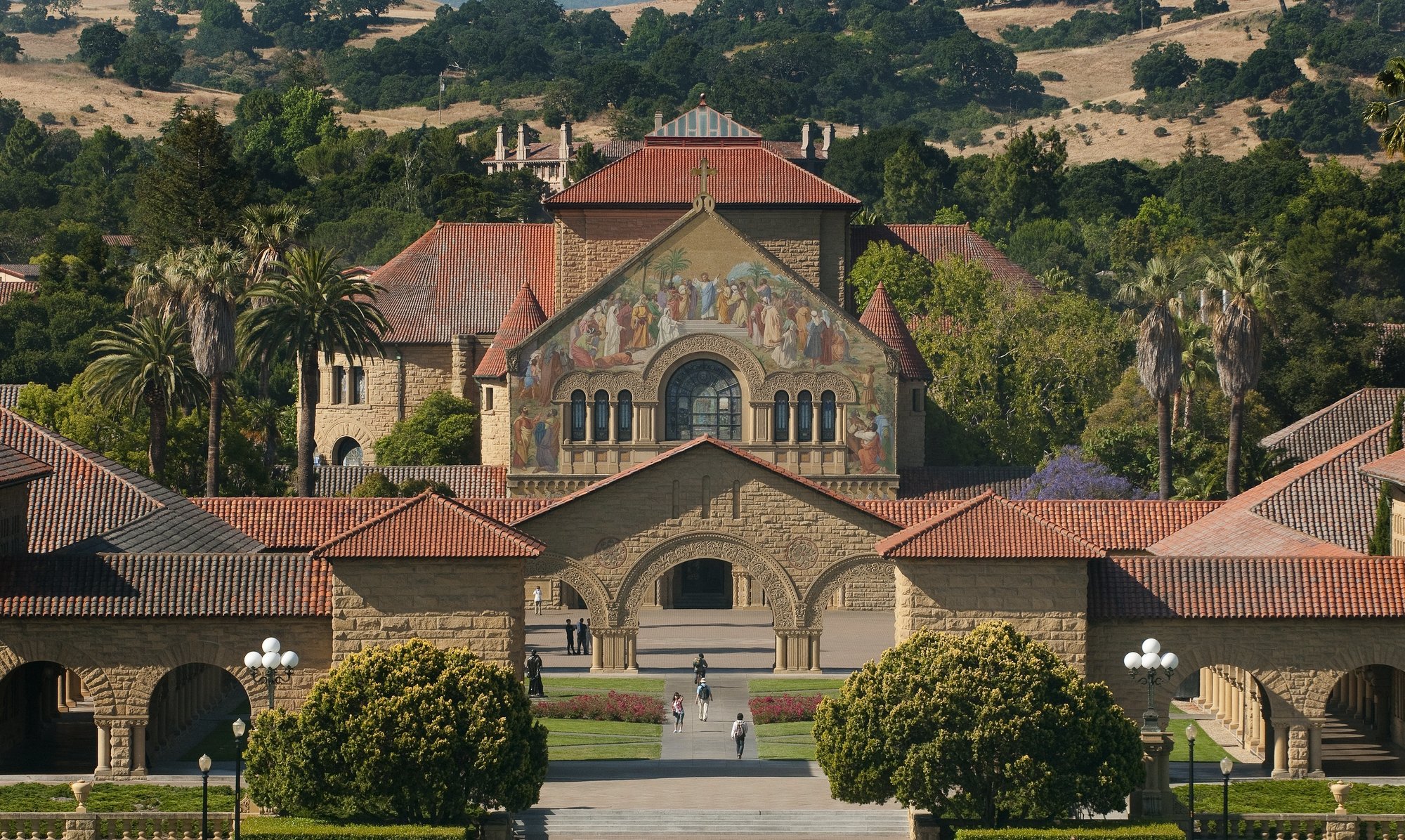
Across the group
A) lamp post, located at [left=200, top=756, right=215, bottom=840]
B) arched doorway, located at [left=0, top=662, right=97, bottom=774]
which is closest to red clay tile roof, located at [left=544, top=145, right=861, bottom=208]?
arched doorway, located at [left=0, top=662, right=97, bottom=774]

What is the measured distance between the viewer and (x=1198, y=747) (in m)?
59.2

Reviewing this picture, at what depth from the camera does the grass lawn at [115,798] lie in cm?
5028

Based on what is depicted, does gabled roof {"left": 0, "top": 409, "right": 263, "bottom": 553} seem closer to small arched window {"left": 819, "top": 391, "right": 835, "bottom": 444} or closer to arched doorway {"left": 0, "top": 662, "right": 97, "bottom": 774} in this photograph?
arched doorway {"left": 0, "top": 662, "right": 97, "bottom": 774}

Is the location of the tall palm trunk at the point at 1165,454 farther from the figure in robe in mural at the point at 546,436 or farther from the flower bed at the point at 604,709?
the flower bed at the point at 604,709

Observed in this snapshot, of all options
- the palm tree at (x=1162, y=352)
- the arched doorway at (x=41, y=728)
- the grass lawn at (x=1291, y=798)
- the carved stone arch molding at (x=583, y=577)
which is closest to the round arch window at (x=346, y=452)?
the palm tree at (x=1162, y=352)

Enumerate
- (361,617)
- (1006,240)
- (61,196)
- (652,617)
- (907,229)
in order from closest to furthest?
(361,617)
(652,617)
(907,229)
(1006,240)
(61,196)

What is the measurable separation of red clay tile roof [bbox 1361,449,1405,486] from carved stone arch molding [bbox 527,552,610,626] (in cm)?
1938

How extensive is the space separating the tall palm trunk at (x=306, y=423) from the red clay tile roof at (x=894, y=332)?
18.6 metres

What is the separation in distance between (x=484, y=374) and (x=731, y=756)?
3830 cm

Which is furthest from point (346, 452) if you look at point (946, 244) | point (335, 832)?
point (335, 832)

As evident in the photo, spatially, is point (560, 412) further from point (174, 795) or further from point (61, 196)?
point (61, 196)

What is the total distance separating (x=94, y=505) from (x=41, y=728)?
7139mm

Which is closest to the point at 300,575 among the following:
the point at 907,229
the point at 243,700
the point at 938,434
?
the point at 243,700

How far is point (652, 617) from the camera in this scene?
84375 millimetres
